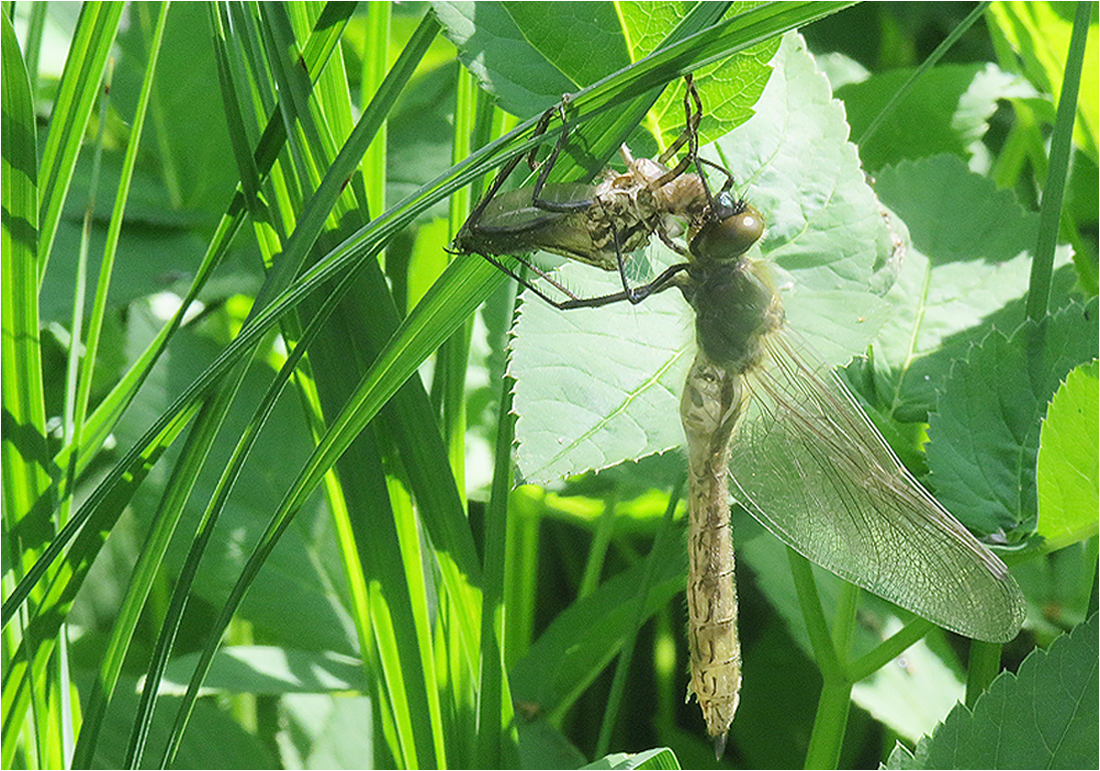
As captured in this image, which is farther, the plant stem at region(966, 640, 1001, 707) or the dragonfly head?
the plant stem at region(966, 640, 1001, 707)

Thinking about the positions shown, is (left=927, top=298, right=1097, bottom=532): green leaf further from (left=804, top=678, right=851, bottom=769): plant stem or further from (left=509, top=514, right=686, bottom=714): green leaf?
(left=509, top=514, right=686, bottom=714): green leaf

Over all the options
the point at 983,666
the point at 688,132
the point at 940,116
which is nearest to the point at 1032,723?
the point at 983,666

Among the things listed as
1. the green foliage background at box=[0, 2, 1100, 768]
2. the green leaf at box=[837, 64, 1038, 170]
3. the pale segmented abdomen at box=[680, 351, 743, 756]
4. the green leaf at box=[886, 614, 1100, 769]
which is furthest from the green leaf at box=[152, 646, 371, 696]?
the green leaf at box=[837, 64, 1038, 170]

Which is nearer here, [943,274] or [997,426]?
[997,426]

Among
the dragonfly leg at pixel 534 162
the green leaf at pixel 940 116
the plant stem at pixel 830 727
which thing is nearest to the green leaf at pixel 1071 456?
the plant stem at pixel 830 727

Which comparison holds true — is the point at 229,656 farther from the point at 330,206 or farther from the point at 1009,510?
the point at 1009,510

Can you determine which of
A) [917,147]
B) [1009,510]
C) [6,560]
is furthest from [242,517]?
[917,147]

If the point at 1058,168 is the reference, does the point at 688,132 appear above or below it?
above

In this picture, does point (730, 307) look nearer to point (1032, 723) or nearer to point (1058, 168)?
point (1058, 168)
